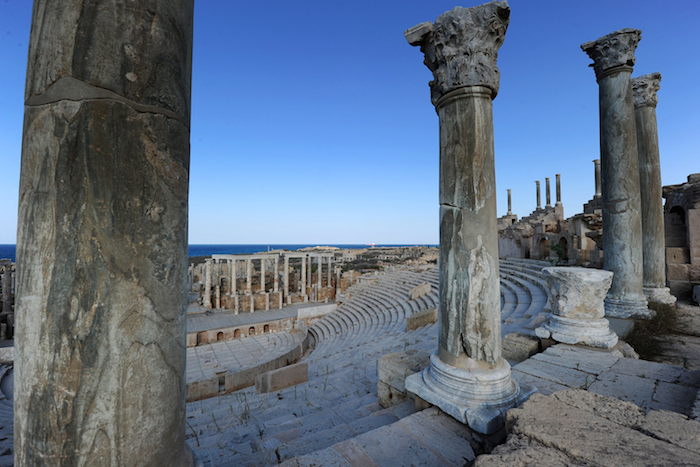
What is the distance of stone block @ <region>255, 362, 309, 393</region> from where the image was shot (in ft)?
22.8

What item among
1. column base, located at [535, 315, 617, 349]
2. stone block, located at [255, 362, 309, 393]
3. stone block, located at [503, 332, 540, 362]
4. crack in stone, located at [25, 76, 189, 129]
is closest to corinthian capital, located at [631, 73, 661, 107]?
column base, located at [535, 315, 617, 349]

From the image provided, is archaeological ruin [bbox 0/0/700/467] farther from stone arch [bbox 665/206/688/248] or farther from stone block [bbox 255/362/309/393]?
stone arch [bbox 665/206/688/248]

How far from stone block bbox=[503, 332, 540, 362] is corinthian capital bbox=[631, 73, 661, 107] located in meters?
7.50

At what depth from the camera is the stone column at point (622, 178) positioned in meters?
6.48

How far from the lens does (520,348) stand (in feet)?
16.1

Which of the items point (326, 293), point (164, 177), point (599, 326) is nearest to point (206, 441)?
point (164, 177)

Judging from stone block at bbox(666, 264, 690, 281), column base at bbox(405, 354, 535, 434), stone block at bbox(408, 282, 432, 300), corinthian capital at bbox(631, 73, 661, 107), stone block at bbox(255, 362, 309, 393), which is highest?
corinthian capital at bbox(631, 73, 661, 107)

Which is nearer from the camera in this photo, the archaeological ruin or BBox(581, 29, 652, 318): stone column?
the archaeological ruin

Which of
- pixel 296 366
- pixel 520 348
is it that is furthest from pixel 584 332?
pixel 296 366

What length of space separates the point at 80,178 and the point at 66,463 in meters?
1.24

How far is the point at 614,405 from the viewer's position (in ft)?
7.66

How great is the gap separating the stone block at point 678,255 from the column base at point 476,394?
1000 centimetres

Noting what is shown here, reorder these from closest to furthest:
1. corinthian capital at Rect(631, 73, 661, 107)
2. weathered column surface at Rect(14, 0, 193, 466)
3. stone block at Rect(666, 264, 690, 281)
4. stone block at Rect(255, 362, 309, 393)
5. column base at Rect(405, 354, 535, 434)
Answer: weathered column surface at Rect(14, 0, 193, 466), column base at Rect(405, 354, 535, 434), stone block at Rect(255, 362, 309, 393), corinthian capital at Rect(631, 73, 661, 107), stone block at Rect(666, 264, 690, 281)

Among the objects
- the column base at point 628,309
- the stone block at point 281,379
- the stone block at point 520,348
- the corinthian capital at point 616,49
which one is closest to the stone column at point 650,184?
the column base at point 628,309
